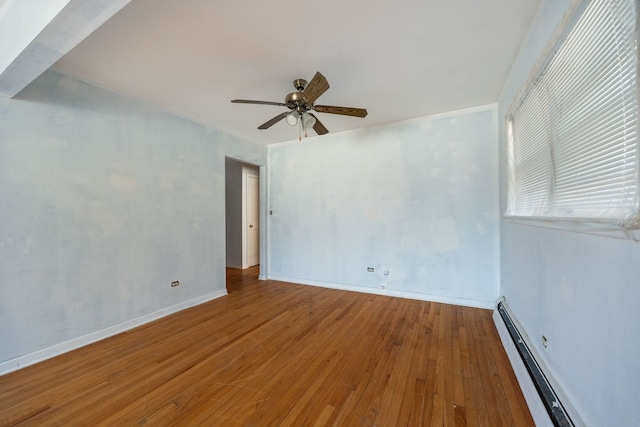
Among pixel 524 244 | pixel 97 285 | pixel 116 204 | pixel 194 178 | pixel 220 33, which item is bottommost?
pixel 97 285

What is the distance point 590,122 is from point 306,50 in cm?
185

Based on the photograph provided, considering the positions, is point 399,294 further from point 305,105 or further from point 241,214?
point 241,214

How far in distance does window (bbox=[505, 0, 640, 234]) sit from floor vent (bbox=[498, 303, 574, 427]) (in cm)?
91

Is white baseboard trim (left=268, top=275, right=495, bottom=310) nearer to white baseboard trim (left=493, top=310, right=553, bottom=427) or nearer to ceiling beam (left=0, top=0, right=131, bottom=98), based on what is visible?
white baseboard trim (left=493, top=310, right=553, bottom=427)

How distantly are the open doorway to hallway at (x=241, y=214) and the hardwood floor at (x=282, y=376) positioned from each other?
9.51 feet

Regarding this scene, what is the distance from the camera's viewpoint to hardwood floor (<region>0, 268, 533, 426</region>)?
1528mm

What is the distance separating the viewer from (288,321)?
287 centimetres

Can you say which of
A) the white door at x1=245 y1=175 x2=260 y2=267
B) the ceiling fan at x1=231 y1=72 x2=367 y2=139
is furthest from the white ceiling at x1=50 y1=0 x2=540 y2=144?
the white door at x1=245 y1=175 x2=260 y2=267

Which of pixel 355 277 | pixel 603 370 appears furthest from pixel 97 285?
pixel 603 370

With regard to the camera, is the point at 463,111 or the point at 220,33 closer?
the point at 220,33

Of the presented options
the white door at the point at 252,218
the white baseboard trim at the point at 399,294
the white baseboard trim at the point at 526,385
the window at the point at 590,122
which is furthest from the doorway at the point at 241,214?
the window at the point at 590,122

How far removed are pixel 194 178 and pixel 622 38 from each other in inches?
149

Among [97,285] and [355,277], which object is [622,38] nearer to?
[355,277]

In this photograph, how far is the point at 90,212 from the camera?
242 centimetres
